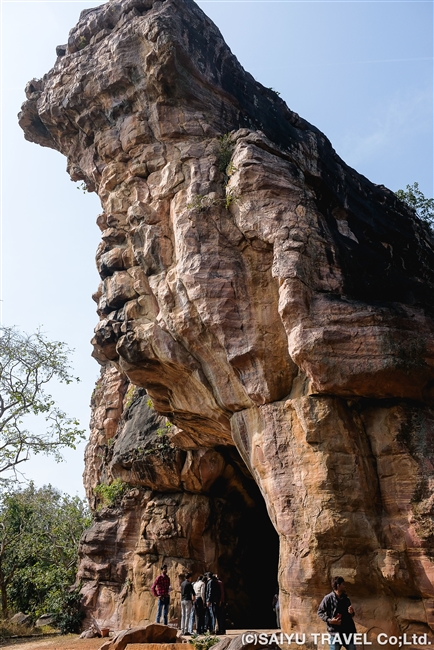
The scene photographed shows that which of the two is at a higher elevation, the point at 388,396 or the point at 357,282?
the point at 357,282

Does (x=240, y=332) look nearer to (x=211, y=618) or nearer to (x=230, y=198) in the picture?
(x=230, y=198)

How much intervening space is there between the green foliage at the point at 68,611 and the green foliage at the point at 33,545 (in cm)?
310

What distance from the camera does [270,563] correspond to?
65.9 ft

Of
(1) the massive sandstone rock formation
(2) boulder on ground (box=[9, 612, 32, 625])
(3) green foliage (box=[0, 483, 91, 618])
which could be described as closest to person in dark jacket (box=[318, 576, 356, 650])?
(1) the massive sandstone rock formation

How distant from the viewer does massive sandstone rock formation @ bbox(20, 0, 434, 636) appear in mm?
10570

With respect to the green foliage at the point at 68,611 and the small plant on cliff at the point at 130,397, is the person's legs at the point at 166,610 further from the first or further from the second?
the small plant on cliff at the point at 130,397

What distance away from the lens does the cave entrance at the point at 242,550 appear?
1795 cm

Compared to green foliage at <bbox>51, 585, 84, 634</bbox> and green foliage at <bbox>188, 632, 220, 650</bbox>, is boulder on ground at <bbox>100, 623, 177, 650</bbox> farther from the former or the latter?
green foliage at <bbox>51, 585, 84, 634</bbox>

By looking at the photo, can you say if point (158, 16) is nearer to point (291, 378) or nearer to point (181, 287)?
point (181, 287)

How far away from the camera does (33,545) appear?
25094 mm

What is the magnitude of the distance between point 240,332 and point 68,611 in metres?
13.1

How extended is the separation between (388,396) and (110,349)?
8.48 meters

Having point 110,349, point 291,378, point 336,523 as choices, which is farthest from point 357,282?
point 110,349

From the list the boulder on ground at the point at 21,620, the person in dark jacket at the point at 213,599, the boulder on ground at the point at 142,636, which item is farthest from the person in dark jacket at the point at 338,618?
the boulder on ground at the point at 21,620
